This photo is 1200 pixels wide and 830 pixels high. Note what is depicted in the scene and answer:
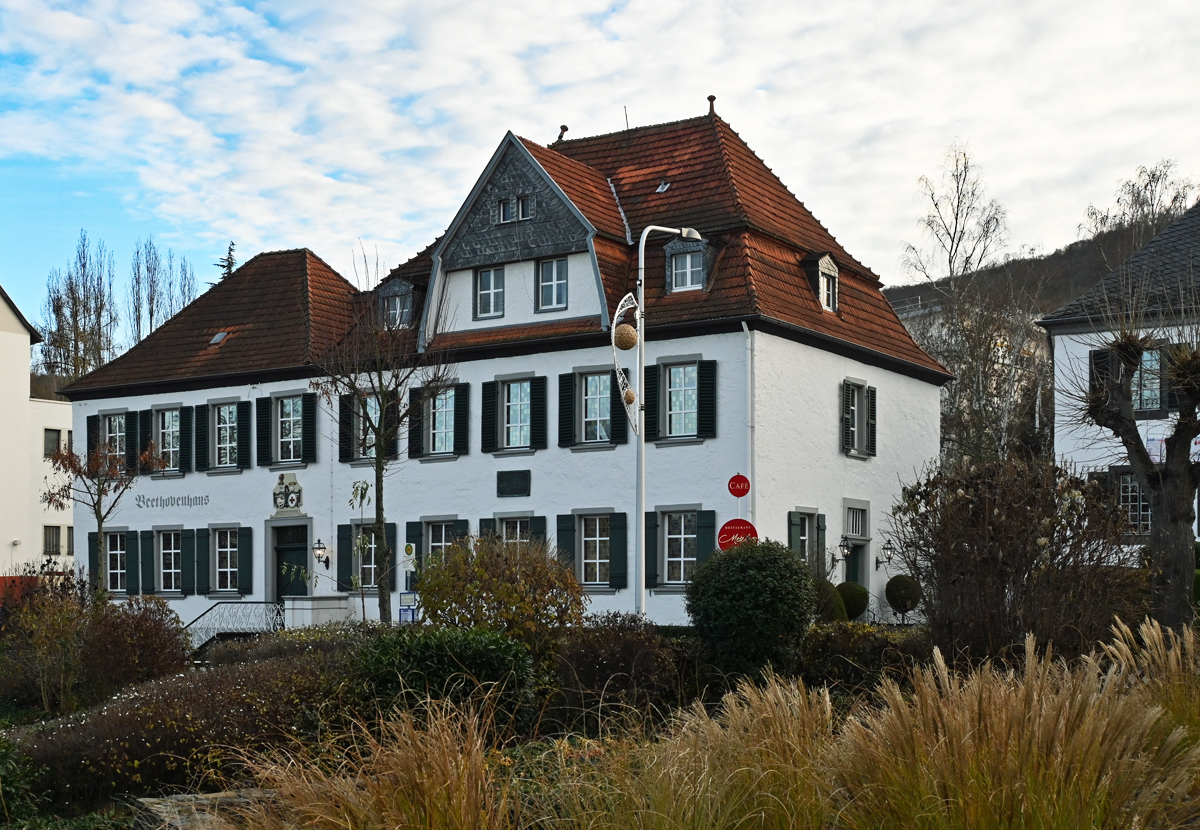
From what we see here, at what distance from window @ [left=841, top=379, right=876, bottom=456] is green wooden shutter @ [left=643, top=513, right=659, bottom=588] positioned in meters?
5.07

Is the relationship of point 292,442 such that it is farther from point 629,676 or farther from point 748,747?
point 748,747

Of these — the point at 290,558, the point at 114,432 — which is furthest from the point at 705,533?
the point at 114,432

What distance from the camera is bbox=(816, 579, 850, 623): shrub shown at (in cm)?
2659

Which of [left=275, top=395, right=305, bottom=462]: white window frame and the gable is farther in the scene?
[left=275, top=395, right=305, bottom=462]: white window frame

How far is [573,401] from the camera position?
105 ft

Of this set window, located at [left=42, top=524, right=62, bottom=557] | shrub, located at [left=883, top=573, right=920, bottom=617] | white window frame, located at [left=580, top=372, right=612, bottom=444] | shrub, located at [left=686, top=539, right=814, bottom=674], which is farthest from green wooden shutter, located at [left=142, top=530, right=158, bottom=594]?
shrub, located at [left=686, top=539, right=814, bottom=674]

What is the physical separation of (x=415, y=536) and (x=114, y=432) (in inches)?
426

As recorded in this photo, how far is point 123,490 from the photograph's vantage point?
36719 millimetres

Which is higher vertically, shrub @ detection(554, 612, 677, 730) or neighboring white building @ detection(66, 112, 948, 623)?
neighboring white building @ detection(66, 112, 948, 623)

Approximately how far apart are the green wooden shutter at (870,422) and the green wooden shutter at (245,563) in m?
15.3

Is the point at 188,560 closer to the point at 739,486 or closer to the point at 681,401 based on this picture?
the point at 681,401

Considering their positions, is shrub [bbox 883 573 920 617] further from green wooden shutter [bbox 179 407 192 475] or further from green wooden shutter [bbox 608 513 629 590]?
green wooden shutter [bbox 179 407 192 475]

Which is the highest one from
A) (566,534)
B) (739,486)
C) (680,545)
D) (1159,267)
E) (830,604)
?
(1159,267)

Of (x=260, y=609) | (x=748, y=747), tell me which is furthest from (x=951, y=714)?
(x=260, y=609)
